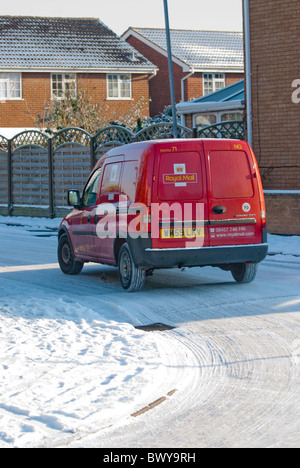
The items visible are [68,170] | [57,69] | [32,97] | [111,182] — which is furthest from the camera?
[57,69]

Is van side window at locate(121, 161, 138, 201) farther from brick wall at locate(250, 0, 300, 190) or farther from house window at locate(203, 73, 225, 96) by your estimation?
house window at locate(203, 73, 225, 96)

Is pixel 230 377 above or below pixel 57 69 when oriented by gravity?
below

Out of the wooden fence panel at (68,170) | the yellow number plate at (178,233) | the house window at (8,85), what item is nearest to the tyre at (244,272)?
the yellow number plate at (178,233)

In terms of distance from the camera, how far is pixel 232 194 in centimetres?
1162

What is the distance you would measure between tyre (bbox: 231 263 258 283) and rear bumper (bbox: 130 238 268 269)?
2.05 feet

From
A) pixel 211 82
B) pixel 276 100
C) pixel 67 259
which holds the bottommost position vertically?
pixel 67 259

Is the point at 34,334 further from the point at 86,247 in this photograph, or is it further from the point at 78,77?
the point at 78,77

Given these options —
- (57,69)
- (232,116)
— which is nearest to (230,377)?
(232,116)

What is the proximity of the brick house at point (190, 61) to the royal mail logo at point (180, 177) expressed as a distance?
1562 inches

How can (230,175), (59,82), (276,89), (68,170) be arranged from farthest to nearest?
(59,82) → (68,170) → (276,89) → (230,175)

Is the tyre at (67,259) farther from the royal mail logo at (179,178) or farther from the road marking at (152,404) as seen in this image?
the road marking at (152,404)

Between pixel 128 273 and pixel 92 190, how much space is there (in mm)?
2103

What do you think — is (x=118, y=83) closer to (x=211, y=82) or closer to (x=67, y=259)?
(x=211, y=82)

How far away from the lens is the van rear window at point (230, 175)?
1153 cm
